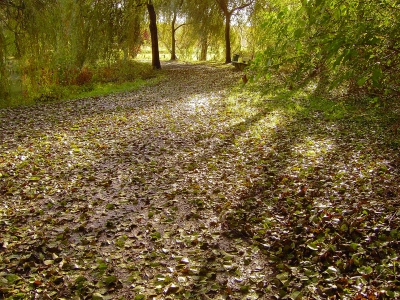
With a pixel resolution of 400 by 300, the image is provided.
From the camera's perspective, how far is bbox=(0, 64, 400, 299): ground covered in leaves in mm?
3121

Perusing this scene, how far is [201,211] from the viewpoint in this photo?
447 cm

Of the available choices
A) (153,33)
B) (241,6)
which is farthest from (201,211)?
(241,6)

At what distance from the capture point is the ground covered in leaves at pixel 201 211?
3.12 meters

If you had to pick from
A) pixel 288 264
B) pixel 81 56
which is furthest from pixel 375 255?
pixel 81 56

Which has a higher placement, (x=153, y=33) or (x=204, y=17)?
(x=204, y=17)

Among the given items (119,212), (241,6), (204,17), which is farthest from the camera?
(204,17)

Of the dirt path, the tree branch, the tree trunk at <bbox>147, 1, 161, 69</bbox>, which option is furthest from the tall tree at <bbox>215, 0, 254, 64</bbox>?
the dirt path

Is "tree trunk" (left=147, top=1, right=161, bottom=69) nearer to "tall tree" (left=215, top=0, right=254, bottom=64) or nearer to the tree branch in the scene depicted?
"tall tree" (left=215, top=0, right=254, bottom=64)

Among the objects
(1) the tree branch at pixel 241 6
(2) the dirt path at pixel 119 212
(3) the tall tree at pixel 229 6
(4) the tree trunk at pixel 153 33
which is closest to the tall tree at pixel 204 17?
(3) the tall tree at pixel 229 6

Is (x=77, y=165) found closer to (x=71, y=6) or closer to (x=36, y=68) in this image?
(x=36, y=68)

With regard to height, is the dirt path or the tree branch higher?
the tree branch

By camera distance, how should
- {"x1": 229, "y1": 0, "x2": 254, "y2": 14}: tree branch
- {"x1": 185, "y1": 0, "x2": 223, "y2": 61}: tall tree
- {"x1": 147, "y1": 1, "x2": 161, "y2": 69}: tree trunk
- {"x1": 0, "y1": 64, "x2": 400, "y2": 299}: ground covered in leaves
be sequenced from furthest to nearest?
{"x1": 185, "y1": 0, "x2": 223, "y2": 61}: tall tree → {"x1": 229, "y1": 0, "x2": 254, "y2": 14}: tree branch → {"x1": 147, "y1": 1, "x2": 161, "y2": 69}: tree trunk → {"x1": 0, "y1": 64, "x2": 400, "y2": 299}: ground covered in leaves

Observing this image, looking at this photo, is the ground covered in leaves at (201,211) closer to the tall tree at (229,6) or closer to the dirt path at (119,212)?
the dirt path at (119,212)

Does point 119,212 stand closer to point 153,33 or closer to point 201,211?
point 201,211
